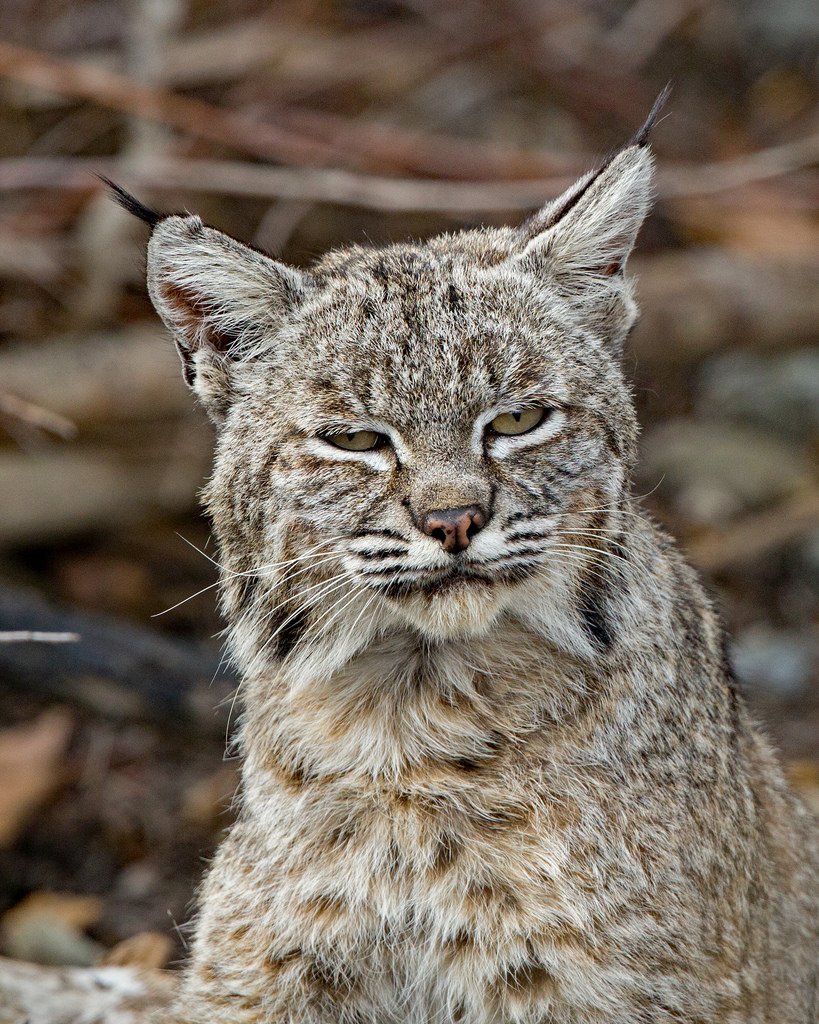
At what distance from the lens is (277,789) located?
15.4ft

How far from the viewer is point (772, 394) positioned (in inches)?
447

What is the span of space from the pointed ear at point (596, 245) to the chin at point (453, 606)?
1.17 metres

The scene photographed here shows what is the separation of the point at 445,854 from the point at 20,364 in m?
5.68

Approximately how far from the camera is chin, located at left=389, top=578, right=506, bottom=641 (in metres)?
4.04

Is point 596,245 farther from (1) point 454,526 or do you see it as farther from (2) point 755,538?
(2) point 755,538

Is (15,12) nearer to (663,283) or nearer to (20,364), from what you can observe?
(20,364)

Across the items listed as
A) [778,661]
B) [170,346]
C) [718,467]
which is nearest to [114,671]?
[170,346]

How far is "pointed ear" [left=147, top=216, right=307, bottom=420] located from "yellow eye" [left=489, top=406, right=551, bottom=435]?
90cm

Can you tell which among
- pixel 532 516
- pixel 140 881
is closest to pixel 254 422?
pixel 532 516

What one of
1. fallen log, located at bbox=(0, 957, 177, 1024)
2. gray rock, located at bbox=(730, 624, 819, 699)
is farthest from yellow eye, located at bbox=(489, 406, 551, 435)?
gray rock, located at bbox=(730, 624, 819, 699)

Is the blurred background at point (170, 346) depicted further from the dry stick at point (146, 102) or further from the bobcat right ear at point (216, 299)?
the bobcat right ear at point (216, 299)

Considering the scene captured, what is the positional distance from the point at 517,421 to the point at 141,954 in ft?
11.2

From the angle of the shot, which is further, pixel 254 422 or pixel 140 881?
pixel 140 881

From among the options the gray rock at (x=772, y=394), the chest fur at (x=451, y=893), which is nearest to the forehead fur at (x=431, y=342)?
the chest fur at (x=451, y=893)
